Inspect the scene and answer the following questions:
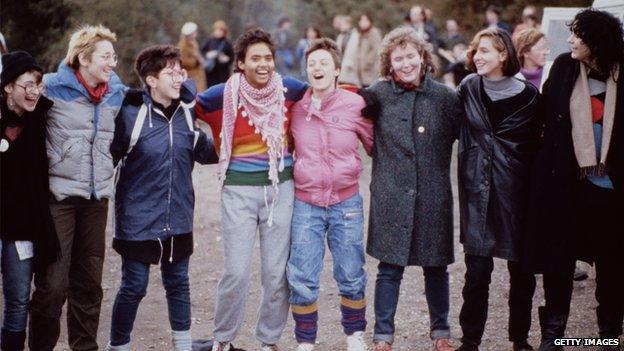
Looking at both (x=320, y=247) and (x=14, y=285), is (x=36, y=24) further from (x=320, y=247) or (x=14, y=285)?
(x=320, y=247)

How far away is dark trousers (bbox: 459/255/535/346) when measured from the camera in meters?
5.27

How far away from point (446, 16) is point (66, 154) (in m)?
18.1

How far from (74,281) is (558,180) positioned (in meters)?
3.03

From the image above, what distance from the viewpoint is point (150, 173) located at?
5.14 m

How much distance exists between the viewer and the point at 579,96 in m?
5.15

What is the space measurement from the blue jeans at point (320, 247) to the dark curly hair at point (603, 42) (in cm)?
169

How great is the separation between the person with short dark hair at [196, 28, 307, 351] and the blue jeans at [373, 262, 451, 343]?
621 millimetres

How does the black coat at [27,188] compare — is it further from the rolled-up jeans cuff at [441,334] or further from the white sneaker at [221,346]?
the rolled-up jeans cuff at [441,334]

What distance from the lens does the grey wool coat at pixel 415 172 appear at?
17.4 ft

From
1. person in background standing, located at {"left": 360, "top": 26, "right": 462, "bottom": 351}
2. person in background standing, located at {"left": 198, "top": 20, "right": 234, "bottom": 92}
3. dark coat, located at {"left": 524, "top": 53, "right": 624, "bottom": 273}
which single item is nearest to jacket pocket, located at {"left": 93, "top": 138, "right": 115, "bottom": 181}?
person in background standing, located at {"left": 360, "top": 26, "right": 462, "bottom": 351}

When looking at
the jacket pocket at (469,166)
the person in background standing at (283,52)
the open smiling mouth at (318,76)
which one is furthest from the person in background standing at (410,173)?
the person in background standing at (283,52)

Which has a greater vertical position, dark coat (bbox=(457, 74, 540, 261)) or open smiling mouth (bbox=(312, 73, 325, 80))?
open smiling mouth (bbox=(312, 73, 325, 80))

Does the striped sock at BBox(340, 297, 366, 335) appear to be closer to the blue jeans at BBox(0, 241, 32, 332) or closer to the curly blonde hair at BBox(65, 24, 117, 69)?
the blue jeans at BBox(0, 241, 32, 332)

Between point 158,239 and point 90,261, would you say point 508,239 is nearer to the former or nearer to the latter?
point 158,239
